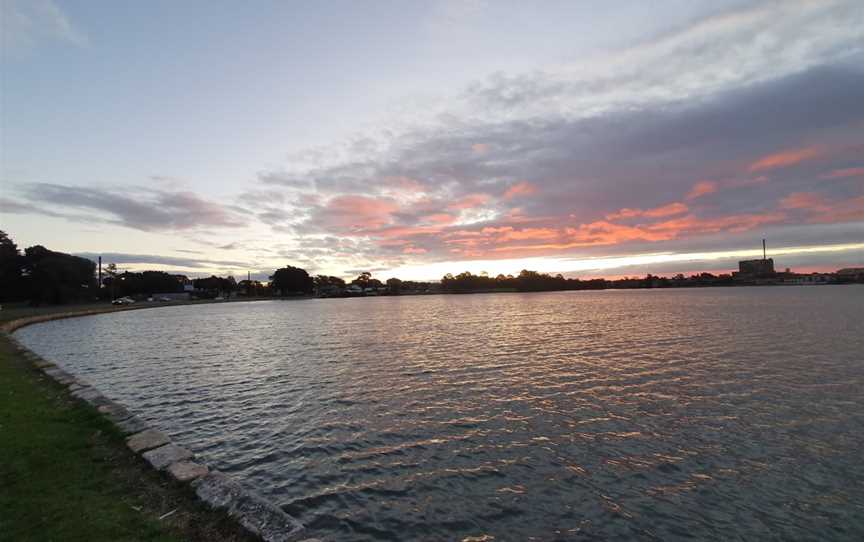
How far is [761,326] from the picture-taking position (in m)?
53.8

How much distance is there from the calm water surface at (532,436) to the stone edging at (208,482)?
1252 millimetres

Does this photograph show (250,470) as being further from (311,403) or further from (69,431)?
(311,403)

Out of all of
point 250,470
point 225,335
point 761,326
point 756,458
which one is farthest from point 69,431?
point 761,326

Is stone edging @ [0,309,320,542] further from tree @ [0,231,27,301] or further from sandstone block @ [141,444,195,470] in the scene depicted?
tree @ [0,231,27,301]

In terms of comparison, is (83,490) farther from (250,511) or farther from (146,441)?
(250,511)

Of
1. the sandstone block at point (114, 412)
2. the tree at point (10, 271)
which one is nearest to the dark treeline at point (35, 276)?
the tree at point (10, 271)

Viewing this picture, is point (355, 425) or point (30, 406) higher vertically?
point (30, 406)

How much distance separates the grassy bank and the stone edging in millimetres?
240

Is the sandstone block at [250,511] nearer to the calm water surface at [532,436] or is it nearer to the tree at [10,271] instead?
the calm water surface at [532,436]

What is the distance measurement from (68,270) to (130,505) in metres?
161

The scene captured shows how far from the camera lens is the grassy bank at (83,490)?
333 inches

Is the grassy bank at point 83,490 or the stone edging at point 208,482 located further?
the stone edging at point 208,482

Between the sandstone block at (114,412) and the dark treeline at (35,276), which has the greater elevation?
the dark treeline at (35,276)

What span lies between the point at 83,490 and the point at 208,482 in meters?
2.65
